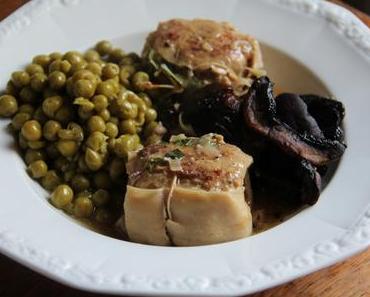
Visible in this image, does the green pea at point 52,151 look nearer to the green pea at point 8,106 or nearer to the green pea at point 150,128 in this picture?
the green pea at point 8,106

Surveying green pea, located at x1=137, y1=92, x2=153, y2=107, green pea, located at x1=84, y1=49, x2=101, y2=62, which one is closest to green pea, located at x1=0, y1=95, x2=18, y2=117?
green pea, located at x1=84, y1=49, x2=101, y2=62

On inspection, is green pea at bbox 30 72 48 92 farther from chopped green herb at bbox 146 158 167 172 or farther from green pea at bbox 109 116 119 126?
chopped green herb at bbox 146 158 167 172

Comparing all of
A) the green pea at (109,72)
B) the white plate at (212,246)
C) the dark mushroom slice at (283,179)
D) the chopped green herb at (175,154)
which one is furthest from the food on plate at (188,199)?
the green pea at (109,72)

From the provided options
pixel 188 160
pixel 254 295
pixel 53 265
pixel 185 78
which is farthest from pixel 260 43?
pixel 53 265

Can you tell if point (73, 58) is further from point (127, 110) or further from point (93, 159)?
point (93, 159)

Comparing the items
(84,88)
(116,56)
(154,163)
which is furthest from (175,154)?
(116,56)

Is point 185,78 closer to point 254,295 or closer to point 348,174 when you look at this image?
point 348,174

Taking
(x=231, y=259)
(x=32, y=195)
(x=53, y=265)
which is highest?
(x=231, y=259)
